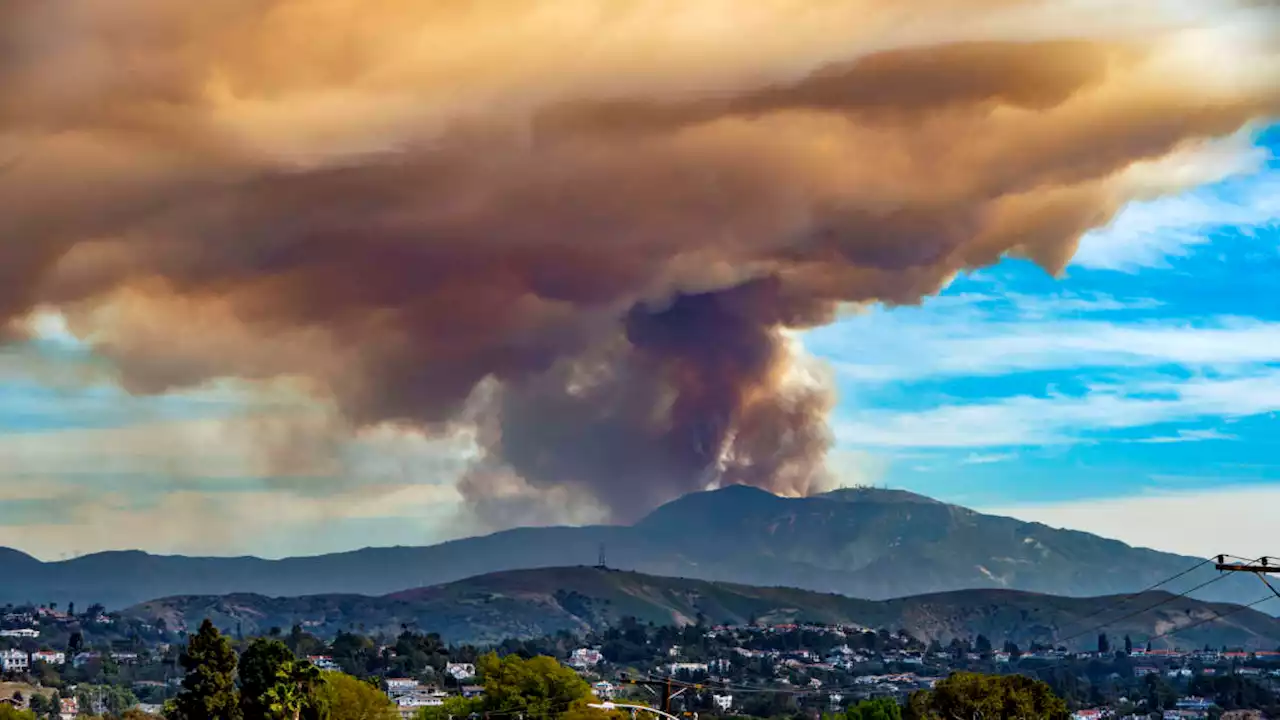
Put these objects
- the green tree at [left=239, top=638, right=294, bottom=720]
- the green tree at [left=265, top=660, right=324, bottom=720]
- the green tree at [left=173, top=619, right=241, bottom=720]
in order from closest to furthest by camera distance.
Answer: the green tree at [left=265, top=660, right=324, bottom=720] → the green tree at [left=173, top=619, right=241, bottom=720] → the green tree at [left=239, top=638, right=294, bottom=720]

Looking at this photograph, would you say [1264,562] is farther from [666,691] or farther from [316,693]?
[316,693]

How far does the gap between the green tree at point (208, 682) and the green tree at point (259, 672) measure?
4.51ft

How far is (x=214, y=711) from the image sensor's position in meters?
174

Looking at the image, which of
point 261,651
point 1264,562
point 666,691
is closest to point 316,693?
point 261,651

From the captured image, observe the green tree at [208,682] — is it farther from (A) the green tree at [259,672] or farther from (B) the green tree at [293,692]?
(B) the green tree at [293,692]

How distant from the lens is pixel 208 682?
174 m

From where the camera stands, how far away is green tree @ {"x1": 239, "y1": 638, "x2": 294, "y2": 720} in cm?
17450

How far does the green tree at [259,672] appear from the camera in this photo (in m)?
174

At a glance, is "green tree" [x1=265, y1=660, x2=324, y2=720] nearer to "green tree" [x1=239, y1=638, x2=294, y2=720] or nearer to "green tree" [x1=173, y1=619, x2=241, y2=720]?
"green tree" [x1=239, y1=638, x2=294, y2=720]

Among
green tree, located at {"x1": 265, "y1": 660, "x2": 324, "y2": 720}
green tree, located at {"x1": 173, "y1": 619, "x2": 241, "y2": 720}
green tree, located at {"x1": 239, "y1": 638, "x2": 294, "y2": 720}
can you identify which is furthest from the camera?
green tree, located at {"x1": 239, "y1": 638, "x2": 294, "y2": 720}

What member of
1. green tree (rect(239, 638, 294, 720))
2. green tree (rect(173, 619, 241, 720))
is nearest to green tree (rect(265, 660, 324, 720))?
green tree (rect(239, 638, 294, 720))

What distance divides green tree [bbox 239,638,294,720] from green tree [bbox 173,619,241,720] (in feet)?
4.51

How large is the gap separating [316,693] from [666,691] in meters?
52.8

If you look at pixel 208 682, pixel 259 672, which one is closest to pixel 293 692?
pixel 259 672
